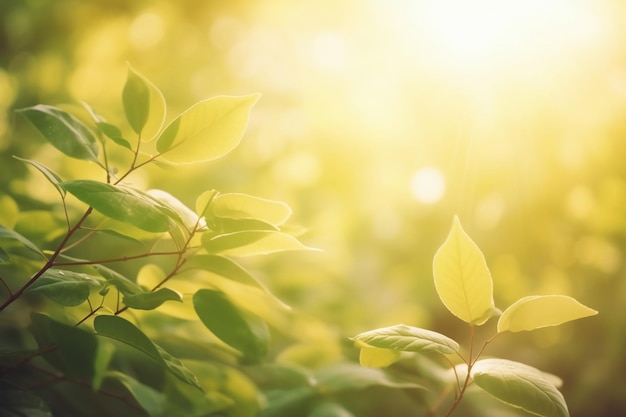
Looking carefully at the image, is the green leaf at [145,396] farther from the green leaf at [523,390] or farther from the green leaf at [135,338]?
the green leaf at [523,390]

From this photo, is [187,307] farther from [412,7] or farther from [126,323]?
[412,7]

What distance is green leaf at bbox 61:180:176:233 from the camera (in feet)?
1.28

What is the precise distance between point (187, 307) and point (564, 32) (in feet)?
4.89

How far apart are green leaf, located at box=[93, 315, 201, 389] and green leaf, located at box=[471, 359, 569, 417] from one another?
0.21 meters

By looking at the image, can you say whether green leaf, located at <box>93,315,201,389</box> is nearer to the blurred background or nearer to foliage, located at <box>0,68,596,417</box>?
foliage, located at <box>0,68,596,417</box>

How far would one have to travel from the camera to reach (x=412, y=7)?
2086 millimetres

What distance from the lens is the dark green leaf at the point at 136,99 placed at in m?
0.48

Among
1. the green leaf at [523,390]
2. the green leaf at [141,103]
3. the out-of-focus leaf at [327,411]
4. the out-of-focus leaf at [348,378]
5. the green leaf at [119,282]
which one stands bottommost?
the out-of-focus leaf at [327,411]

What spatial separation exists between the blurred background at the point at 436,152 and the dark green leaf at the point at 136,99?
0.68 metres

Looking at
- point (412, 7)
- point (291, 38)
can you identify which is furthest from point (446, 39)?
point (291, 38)

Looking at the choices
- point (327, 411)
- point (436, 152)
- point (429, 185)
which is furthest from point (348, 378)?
point (436, 152)

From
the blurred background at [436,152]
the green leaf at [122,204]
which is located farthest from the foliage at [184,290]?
the blurred background at [436,152]

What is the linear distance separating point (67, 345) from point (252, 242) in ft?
0.64

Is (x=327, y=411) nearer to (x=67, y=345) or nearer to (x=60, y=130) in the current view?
(x=67, y=345)
